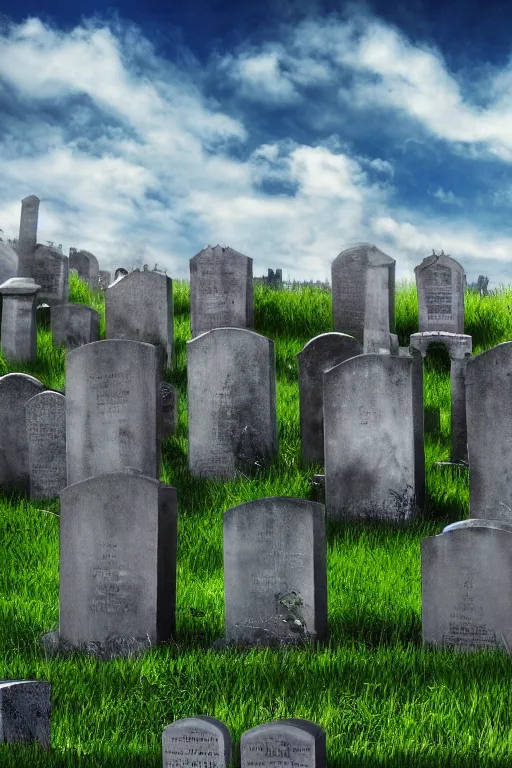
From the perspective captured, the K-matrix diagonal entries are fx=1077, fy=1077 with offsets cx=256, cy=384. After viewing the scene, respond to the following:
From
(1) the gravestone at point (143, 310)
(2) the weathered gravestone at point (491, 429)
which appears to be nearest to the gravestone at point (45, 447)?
(1) the gravestone at point (143, 310)

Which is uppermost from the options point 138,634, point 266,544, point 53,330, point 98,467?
point 53,330

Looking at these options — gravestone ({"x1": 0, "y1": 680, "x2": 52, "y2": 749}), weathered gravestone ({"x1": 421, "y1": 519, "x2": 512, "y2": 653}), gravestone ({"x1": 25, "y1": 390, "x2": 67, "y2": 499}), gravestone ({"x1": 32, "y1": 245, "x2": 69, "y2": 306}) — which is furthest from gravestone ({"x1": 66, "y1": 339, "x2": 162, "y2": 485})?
gravestone ({"x1": 32, "y1": 245, "x2": 69, "y2": 306})

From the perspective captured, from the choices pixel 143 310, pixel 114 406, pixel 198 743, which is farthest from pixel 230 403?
pixel 198 743

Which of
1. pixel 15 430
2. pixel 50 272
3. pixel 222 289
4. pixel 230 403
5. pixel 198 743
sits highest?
pixel 50 272

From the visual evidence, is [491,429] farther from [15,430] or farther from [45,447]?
[15,430]

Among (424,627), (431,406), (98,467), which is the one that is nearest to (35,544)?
(98,467)

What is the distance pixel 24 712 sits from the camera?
16.7ft

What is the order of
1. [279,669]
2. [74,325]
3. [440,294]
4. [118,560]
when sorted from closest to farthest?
1. [279,669]
2. [118,560]
3. [440,294]
4. [74,325]

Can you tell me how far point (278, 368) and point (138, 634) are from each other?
809 cm

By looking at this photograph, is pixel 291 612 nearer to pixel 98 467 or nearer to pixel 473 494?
pixel 473 494

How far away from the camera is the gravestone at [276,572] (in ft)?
22.5

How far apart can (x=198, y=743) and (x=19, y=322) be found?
11722 mm

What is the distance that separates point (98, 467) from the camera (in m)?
10.3

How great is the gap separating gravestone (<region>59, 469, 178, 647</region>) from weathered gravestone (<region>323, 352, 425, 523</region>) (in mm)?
2883
